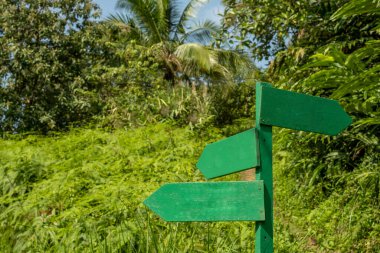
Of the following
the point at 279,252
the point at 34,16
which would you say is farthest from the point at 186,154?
the point at 34,16

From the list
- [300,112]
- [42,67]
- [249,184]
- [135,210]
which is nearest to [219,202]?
[249,184]

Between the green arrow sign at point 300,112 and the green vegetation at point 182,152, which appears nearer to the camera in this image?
the green arrow sign at point 300,112

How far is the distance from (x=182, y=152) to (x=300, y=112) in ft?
12.7

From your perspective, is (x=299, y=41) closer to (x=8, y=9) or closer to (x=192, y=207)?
(x=192, y=207)

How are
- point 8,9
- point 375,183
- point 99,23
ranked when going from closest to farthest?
point 375,183 → point 8,9 → point 99,23

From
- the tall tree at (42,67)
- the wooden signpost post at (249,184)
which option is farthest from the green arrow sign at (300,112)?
the tall tree at (42,67)

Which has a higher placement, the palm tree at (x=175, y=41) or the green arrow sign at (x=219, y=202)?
the palm tree at (x=175, y=41)

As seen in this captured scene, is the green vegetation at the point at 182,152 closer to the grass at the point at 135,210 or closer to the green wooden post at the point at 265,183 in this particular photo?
the grass at the point at 135,210

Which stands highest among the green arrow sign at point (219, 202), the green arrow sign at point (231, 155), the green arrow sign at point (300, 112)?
the green arrow sign at point (300, 112)

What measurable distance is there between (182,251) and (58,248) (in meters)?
0.83

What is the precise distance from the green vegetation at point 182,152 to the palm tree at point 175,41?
3.82 ft

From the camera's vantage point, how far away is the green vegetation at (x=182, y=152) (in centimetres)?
332

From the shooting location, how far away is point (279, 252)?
3.14 meters

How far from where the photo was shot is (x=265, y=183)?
1885mm
